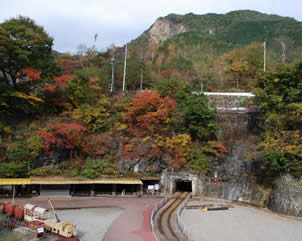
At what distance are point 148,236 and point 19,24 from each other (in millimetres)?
28012

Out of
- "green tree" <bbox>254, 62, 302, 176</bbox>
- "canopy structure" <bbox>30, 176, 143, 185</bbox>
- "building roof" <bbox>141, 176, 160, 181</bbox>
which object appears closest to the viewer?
"green tree" <bbox>254, 62, 302, 176</bbox>

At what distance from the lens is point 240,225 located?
795 inches

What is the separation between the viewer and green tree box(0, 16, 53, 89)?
28.1 meters

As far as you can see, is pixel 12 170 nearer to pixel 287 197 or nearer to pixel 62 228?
Result: pixel 62 228

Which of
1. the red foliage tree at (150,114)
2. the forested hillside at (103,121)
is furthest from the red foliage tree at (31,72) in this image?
the red foliage tree at (150,114)

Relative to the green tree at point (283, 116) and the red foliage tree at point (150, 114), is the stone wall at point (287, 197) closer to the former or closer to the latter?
the green tree at point (283, 116)

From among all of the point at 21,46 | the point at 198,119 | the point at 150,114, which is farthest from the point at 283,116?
the point at 21,46

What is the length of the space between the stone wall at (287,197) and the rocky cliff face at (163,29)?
3591 inches

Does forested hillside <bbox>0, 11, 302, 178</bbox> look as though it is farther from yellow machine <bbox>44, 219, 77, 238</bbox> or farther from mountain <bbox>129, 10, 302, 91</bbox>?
mountain <bbox>129, 10, 302, 91</bbox>

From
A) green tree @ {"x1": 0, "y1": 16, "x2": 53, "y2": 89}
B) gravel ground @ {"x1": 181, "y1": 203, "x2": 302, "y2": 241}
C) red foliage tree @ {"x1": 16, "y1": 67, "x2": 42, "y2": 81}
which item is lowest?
gravel ground @ {"x1": 181, "y1": 203, "x2": 302, "y2": 241}

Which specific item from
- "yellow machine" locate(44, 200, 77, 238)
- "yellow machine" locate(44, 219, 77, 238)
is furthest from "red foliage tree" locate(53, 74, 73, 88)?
"yellow machine" locate(44, 219, 77, 238)

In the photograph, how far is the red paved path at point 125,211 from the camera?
1742cm

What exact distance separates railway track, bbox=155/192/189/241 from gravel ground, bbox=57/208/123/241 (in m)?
3.69

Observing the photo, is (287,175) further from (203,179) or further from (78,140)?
(78,140)
